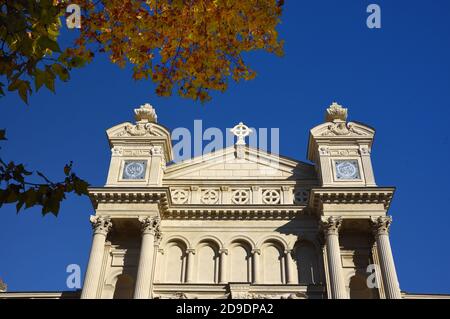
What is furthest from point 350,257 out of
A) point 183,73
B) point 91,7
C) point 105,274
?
point 91,7

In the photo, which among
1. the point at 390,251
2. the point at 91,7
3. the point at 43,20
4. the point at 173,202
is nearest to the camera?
the point at 43,20

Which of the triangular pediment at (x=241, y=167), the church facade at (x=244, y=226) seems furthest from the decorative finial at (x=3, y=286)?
the triangular pediment at (x=241, y=167)

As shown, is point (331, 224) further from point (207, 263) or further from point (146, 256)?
point (146, 256)

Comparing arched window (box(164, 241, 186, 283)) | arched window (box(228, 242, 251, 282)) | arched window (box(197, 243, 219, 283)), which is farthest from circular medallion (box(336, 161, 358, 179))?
arched window (box(164, 241, 186, 283))

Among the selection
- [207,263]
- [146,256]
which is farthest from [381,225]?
[146,256]

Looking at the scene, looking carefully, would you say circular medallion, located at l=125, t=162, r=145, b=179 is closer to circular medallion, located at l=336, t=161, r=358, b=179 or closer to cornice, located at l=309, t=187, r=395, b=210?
cornice, located at l=309, t=187, r=395, b=210

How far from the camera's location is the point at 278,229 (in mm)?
26438

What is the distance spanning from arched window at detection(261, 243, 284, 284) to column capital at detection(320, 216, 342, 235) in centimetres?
307

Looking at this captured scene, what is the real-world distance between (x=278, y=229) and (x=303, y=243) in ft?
5.28

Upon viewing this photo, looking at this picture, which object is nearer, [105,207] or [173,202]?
[105,207]

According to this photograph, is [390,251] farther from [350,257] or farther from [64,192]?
[64,192]

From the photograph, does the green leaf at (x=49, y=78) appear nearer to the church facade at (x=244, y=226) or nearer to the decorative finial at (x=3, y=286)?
the church facade at (x=244, y=226)

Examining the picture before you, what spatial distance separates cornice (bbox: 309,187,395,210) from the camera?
25141 mm
